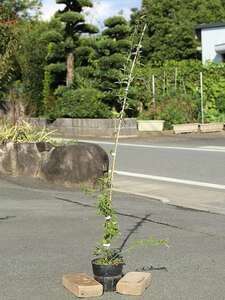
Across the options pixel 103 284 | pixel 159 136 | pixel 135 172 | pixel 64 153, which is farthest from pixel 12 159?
pixel 159 136

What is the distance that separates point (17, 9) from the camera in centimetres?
4116

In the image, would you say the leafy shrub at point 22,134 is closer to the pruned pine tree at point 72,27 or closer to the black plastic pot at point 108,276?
the black plastic pot at point 108,276

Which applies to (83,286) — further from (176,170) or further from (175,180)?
(176,170)

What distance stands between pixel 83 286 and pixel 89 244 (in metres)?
2.08

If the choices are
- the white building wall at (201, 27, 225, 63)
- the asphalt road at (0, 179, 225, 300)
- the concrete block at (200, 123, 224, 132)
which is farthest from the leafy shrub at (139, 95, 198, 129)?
the asphalt road at (0, 179, 225, 300)

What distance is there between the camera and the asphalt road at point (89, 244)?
18.5 feet

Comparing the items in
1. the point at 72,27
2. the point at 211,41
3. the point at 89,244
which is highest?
the point at 211,41

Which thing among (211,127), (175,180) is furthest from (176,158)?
(211,127)

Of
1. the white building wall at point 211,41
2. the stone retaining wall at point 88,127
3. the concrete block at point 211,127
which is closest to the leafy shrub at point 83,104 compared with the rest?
the stone retaining wall at point 88,127

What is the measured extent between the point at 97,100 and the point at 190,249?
1869 cm

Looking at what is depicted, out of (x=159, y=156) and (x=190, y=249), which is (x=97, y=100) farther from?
(x=190, y=249)

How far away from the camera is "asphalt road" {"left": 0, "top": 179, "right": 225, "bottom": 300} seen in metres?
5.63

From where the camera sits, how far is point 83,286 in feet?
17.4

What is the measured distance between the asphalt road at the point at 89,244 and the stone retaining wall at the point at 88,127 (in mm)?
13479
